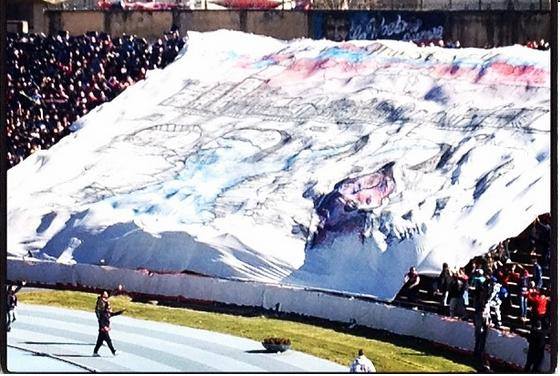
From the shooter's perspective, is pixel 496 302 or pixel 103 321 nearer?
pixel 496 302

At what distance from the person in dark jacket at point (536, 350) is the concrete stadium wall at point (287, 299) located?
0.05m

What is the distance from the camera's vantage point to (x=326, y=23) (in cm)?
1454

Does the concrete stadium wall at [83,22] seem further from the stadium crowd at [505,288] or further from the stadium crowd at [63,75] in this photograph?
the stadium crowd at [505,288]

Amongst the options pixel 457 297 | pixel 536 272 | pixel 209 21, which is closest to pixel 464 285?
pixel 457 297

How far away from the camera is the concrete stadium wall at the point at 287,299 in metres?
12.1

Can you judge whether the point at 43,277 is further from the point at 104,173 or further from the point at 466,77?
the point at 466,77

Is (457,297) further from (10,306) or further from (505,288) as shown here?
(10,306)

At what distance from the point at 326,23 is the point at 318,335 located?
138 inches

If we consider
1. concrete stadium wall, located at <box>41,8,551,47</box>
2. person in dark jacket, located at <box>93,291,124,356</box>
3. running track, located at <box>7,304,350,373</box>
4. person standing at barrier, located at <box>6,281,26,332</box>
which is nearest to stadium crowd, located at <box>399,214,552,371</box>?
running track, located at <box>7,304,350,373</box>

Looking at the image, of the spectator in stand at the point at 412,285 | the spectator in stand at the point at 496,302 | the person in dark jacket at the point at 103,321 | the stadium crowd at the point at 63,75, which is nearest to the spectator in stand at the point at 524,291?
the spectator in stand at the point at 496,302

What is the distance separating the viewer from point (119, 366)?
12109 mm

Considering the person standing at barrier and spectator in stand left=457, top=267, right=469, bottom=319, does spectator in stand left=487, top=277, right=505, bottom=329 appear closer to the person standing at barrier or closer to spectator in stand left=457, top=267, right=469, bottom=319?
spectator in stand left=457, top=267, right=469, bottom=319

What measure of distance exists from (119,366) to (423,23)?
190 inches

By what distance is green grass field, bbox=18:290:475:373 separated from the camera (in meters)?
12.0
